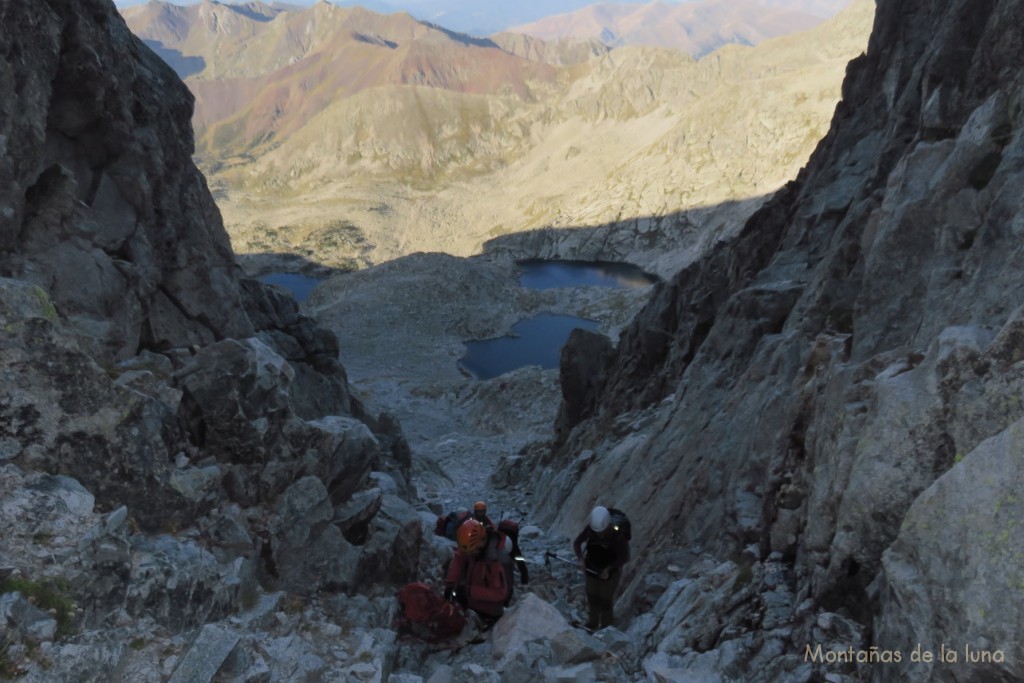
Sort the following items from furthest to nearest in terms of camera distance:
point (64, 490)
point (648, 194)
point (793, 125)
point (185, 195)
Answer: point (648, 194)
point (793, 125)
point (185, 195)
point (64, 490)

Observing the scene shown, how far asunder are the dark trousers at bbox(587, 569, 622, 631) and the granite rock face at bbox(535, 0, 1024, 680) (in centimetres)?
80

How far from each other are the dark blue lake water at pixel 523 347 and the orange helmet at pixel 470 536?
5510 cm

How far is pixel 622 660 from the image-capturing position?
9.73 m

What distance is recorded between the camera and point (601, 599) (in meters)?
11.8

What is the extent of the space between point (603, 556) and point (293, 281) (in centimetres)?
11820

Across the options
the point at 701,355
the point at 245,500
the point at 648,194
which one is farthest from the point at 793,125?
the point at 245,500

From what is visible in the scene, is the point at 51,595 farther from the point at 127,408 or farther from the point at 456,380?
the point at 456,380

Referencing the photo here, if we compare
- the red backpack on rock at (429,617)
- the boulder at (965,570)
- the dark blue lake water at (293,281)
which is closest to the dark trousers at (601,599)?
the red backpack on rock at (429,617)

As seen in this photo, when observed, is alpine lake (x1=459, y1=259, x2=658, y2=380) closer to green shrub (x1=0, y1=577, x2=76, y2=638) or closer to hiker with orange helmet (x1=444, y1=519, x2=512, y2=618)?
hiker with orange helmet (x1=444, y1=519, x2=512, y2=618)

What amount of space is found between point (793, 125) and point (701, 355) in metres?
97.9

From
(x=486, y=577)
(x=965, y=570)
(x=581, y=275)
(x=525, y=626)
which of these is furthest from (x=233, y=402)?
(x=581, y=275)

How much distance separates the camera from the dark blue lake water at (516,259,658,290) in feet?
343

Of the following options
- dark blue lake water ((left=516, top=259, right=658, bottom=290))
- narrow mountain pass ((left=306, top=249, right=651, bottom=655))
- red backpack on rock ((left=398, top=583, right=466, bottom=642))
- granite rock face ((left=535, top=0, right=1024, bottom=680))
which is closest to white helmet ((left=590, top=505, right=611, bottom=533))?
granite rock face ((left=535, top=0, right=1024, bottom=680))

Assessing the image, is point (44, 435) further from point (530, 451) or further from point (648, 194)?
point (648, 194)
